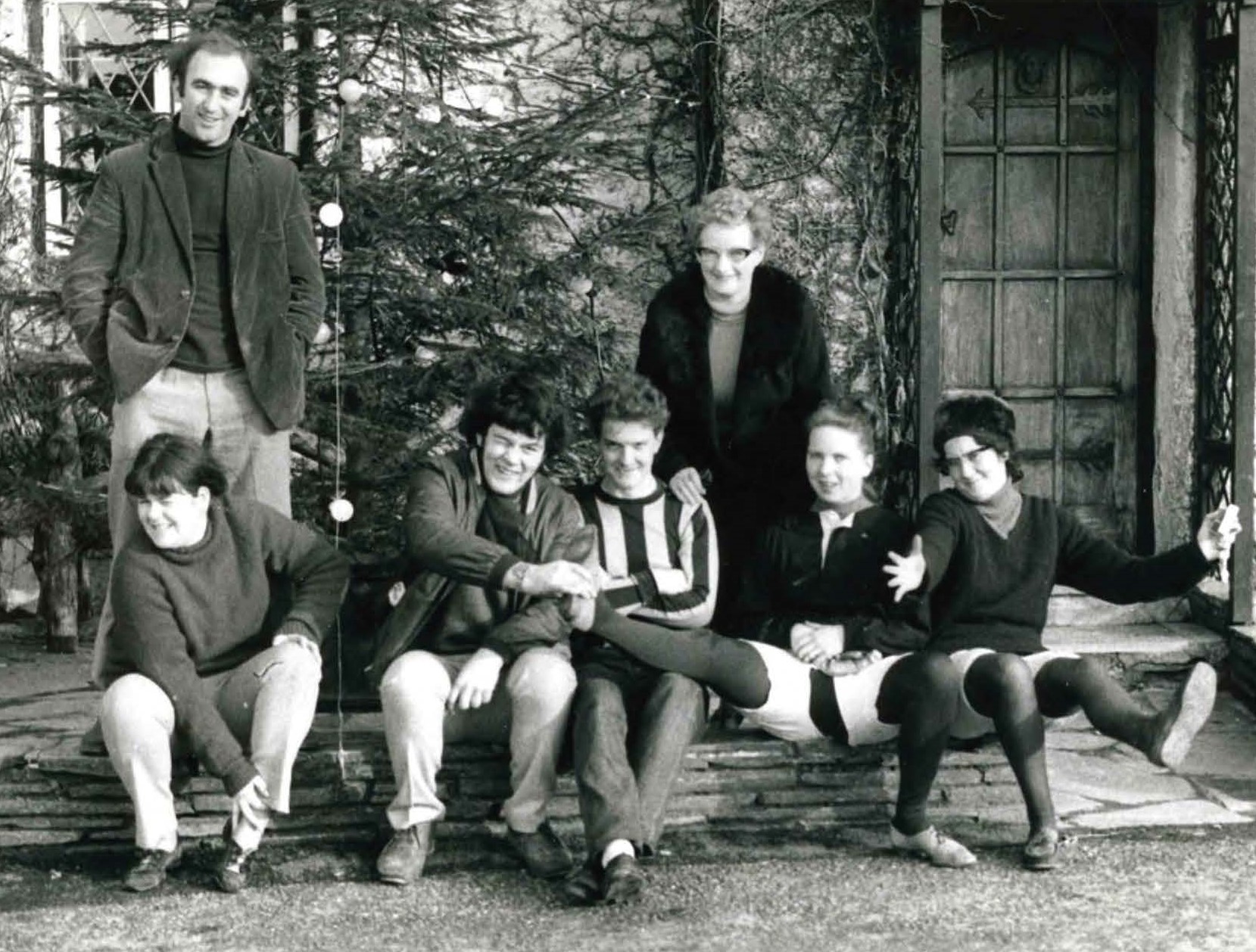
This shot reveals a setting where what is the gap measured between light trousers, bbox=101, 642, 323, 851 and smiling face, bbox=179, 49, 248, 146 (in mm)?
1371

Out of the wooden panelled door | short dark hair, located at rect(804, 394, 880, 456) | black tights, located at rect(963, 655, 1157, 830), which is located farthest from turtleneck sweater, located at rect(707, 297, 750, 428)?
the wooden panelled door

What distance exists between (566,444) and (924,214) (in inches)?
88.9

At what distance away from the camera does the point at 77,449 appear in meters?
7.61

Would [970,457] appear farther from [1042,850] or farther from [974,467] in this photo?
[1042,850]

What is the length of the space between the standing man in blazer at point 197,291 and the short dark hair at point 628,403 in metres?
0.82

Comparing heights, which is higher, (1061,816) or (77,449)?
(77,449)

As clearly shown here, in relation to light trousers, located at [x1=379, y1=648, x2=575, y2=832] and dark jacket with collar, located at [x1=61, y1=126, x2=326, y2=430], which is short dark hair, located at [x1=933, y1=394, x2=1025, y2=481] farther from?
dark jacket with collar, located at [x1=61, y1=126, x2=326, y2=430]

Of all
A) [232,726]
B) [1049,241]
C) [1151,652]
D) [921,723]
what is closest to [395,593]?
[232,726]

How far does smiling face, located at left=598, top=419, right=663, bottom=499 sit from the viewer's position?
209 inches

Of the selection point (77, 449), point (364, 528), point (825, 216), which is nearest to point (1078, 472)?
point (825, 216)

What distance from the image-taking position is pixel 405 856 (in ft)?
16.1

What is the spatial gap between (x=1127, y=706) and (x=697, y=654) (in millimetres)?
1057

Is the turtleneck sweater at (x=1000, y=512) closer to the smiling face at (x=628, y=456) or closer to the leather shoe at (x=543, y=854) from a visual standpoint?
the smiling face at (x=628, y=456)

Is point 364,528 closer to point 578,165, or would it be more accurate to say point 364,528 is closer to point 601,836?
point 578,165
